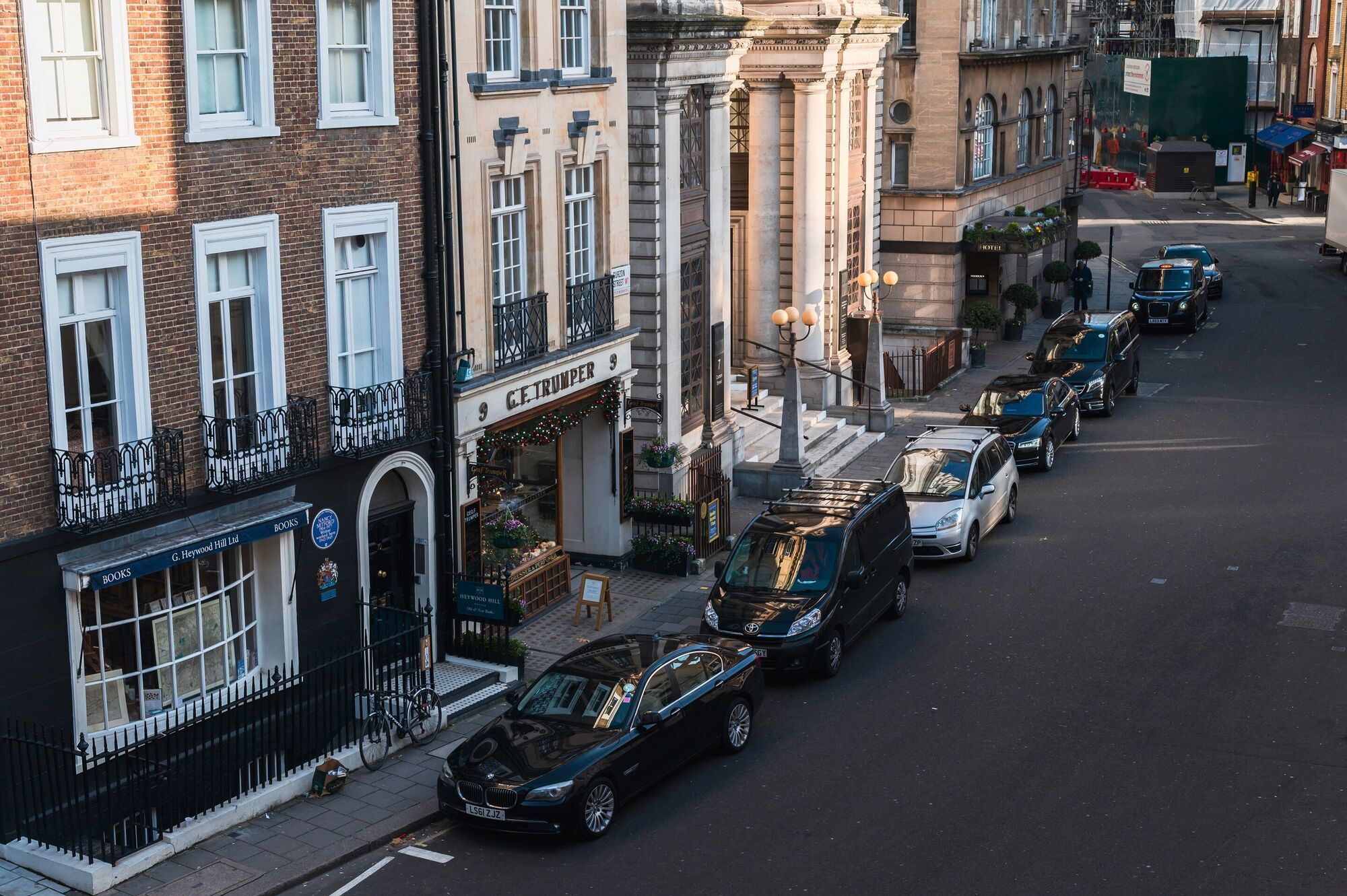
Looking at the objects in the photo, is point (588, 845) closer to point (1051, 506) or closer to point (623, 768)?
point (623, 768)

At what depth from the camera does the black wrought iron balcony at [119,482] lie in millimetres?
16078

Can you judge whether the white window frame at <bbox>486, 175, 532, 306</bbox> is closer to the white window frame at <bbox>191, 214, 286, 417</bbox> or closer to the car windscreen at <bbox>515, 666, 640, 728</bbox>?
the white window frame at <bbox>191, 214, 286, 417</bbox>

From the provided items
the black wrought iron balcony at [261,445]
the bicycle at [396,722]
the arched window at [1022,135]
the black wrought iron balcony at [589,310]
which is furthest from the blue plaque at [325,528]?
the arched window at [1022,135]

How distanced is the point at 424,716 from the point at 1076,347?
23578 mm

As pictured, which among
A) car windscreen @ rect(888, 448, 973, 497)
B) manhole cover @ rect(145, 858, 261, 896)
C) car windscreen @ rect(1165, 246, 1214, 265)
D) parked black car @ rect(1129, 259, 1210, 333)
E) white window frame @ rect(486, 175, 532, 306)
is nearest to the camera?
manhole cover @ rect(145, 858, 261, 896)

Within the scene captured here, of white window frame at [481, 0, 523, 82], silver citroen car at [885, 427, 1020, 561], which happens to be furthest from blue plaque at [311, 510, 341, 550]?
silver citroen car at [885, 427, 1020, 561]

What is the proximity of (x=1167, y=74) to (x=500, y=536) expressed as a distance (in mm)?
77244

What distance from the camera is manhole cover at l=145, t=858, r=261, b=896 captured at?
15484 mm

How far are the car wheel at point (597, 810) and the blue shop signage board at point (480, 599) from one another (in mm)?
4730

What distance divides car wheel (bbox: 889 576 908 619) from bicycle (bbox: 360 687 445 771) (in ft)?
23.9

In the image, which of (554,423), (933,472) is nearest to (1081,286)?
(933,472)

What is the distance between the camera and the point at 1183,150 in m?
89.6

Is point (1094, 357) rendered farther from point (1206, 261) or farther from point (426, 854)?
point (426, 854)

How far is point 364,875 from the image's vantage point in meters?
16.2
